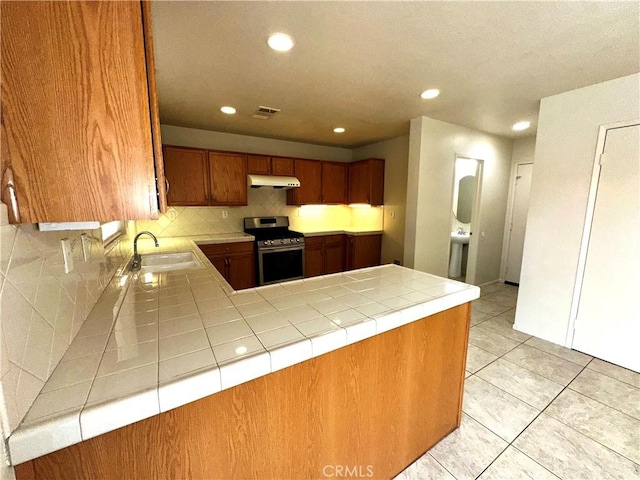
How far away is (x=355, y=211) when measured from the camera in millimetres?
5102

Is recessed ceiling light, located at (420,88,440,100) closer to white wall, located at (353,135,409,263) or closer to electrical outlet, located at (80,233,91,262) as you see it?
white wall, located at (353,135,409,263)

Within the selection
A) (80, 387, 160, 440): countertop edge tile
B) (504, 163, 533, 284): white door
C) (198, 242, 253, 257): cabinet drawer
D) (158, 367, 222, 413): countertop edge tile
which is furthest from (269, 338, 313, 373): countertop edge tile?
(504, 163, 533, 284): white door

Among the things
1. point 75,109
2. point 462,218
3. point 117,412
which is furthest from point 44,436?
point 462,218

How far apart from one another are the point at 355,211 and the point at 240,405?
4514 millimetres

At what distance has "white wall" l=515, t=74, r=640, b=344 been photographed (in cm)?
218

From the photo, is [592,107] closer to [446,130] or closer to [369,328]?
[446,130]

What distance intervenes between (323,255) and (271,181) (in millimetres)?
1493

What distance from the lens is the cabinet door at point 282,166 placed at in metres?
3.98

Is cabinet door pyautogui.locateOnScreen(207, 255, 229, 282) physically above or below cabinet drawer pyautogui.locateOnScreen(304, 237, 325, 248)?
below

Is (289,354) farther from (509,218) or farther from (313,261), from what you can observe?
(509,218)

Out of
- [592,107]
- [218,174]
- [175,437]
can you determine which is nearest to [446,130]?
[592,107]

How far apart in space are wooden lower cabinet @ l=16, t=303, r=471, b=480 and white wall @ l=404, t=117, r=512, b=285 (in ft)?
6.22

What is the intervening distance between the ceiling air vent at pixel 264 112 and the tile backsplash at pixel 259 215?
4.34 feet

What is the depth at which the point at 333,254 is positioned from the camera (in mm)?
4477
